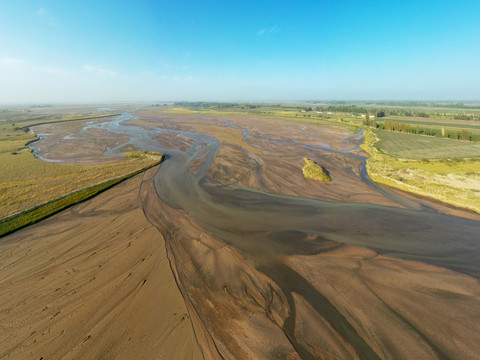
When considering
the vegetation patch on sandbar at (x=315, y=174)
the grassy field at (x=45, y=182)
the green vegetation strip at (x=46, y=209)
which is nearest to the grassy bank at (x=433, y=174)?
the vegetation patch on sandbar at (x=315, y=174)

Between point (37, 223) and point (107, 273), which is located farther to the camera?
point (37, 223)

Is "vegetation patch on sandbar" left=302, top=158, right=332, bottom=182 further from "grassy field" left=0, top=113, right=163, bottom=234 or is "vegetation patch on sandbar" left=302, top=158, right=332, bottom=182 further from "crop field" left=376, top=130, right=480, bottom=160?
"grassy field" left=0, top=113, right=163, bottom=234

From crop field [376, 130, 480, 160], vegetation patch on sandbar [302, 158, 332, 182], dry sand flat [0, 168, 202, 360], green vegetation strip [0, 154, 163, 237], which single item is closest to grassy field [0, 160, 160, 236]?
green vegetation strip [0, 154, 163, 237]

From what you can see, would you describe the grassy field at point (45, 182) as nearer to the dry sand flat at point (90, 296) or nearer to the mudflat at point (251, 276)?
the mudflat at point (251, 276)

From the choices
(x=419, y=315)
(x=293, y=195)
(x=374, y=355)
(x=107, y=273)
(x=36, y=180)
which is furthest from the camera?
(x=36, y=180)

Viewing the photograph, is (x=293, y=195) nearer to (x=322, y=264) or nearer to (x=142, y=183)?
(x=322, y=264)

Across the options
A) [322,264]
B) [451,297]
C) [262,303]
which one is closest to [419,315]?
[451,297]

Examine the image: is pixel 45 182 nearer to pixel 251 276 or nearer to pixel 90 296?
pixel 90 296

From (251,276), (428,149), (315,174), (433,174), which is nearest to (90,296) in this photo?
(251,276)
